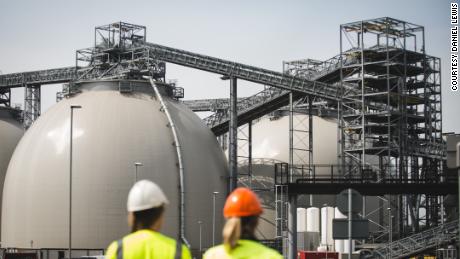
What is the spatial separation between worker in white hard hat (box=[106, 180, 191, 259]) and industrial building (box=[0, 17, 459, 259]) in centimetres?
5213

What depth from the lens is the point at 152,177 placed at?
66.5 meters

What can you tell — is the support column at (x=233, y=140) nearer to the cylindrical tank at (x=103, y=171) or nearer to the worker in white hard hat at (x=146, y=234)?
the cylindrical tank at (x=103, y=171)

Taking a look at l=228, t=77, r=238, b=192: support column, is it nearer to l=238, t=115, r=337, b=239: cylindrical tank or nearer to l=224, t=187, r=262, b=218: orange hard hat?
l=238, t=115, r=337, b=239: cylindrical tank

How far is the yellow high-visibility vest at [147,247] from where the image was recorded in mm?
7414

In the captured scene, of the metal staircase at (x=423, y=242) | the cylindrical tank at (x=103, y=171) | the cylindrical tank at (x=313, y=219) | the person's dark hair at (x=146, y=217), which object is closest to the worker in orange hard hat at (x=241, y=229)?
Result: the person's dark hair at (x=146, y=217)

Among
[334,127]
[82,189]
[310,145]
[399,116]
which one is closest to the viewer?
[82,189]

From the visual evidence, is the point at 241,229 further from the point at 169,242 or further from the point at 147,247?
the point at 147,247

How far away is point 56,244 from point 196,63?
57.5 feet

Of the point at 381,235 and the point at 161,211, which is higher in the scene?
the point at 161,211

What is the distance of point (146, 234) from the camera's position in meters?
7.52

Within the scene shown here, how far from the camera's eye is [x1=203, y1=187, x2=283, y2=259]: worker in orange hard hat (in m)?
7.32

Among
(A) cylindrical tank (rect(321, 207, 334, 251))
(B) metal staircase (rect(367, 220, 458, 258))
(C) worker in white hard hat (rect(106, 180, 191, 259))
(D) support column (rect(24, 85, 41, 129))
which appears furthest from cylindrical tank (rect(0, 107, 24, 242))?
(C) worker in white hard hat (rect(106, 180, 191, 259))

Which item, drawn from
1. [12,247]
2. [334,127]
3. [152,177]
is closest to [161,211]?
[152,177]

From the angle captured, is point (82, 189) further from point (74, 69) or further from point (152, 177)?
point (74, 69)
